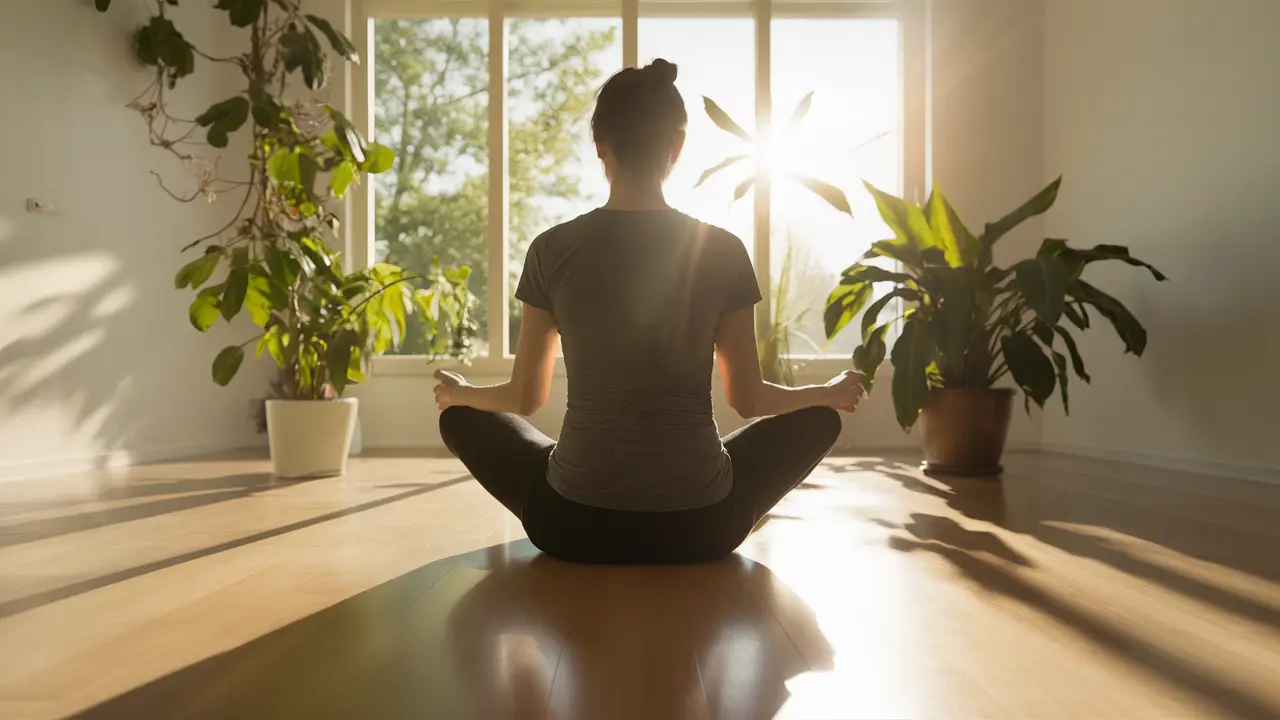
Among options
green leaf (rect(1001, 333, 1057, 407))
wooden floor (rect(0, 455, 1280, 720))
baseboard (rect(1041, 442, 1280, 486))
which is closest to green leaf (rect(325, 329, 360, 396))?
wooden floor (rect(0, 455, 1280, 720))

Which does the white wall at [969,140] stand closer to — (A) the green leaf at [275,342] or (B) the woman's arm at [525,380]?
(A) the green leaf at [275,342]

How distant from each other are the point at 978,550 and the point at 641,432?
763mm

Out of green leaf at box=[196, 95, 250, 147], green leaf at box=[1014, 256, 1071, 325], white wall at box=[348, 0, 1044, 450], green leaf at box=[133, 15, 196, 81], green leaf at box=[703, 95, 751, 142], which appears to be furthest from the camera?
white wall at box=[348, 0, 1044, 450]

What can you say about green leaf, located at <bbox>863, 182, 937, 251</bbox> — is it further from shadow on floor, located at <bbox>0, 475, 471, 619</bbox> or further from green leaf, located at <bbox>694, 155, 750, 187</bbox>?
shadow on floor, located at <bbox>0, 475, 471, 619</bbox>

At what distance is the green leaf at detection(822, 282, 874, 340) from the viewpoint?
3613 millimetres

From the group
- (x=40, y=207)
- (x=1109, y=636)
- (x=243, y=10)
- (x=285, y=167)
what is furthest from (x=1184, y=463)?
(x=40, y=207)

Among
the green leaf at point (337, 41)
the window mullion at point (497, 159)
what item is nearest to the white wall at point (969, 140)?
the window mullion at point (497, 159)

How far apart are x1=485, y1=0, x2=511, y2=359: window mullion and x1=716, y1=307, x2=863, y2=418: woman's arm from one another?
3241 millimetres

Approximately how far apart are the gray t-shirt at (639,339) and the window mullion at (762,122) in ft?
10.6

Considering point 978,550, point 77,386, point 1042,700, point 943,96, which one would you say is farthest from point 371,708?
point 943,96

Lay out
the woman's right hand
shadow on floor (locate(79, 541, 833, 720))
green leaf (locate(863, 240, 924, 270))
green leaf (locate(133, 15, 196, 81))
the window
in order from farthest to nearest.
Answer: the window
green leaf (locate(133, 15, 196, 81))
green leaf (locate(863, 240, 924, 270))
the woman's right hand
shadow on floor (locate(79, 541, 833, 720))

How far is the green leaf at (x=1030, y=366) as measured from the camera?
3.18 m

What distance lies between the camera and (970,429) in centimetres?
343

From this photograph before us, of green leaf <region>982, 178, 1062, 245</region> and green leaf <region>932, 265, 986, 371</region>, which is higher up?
Result: green leaf <region>982, 178, 1062, 245</region>
